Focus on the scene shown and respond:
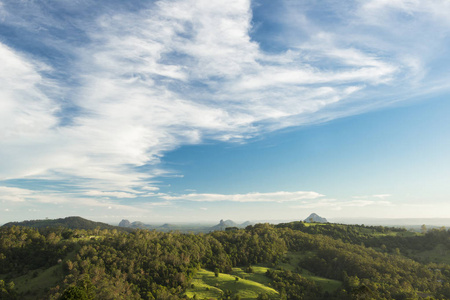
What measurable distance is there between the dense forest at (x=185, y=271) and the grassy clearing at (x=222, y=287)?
520mm

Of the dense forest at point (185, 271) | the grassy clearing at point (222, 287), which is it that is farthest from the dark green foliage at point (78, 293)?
the grassy clearing at point (222, 287)

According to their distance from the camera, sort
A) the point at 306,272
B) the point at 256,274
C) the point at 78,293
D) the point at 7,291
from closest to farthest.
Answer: the point at 78,293 < the point at 7,291 < the point at 256,274 < the point at 306,272

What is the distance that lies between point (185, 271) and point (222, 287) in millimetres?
23325

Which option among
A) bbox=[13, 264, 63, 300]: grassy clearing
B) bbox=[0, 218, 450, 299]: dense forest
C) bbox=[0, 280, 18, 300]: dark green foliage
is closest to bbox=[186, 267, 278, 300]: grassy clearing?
bbox=[0, 218, 450, 299]: dense forest

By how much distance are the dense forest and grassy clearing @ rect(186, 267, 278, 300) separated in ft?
1.71

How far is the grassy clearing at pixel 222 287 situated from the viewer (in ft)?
387

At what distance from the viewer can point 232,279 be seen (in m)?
137

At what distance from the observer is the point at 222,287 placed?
12619 cm

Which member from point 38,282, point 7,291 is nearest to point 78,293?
point 7,291

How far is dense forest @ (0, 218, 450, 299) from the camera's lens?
382 feet

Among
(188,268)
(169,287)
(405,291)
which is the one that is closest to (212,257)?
(188,268)

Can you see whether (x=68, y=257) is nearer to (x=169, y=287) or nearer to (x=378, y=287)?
(x=169, y=287)

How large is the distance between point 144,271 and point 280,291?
249 ft

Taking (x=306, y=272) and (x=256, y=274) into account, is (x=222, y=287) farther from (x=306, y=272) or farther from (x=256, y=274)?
(x=306, y=272)
